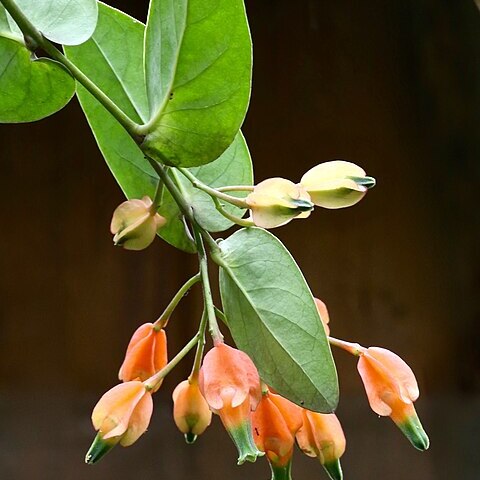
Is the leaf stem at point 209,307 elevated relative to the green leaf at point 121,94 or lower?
lower

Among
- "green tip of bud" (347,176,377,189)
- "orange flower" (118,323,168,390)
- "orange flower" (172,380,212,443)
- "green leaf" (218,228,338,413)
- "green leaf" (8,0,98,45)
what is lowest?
"orange flower" (172,380,212,443)

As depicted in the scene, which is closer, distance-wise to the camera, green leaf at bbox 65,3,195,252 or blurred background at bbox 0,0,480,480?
green leaf at bbox 65,3,195,252

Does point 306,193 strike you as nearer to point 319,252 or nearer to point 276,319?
point 276,319

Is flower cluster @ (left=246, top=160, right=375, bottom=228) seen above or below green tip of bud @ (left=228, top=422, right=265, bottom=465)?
above

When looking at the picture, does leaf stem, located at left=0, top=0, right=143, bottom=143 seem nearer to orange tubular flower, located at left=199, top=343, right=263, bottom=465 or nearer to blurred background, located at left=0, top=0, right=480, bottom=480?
orange tubular flower, located at left=199, top=343, right=263, bottom=465

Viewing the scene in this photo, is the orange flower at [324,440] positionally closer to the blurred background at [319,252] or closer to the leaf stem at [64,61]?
the leaf stem at [64,61]

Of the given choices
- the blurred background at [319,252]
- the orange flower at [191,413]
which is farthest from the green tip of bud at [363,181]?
the blurred background at [319,252]

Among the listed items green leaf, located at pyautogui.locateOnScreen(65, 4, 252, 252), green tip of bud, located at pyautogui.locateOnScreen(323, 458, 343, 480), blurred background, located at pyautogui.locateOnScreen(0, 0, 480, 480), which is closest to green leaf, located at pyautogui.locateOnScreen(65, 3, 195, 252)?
green leaf, located at pyautogui.locateOnScreen(65, 4, 252, 252)
